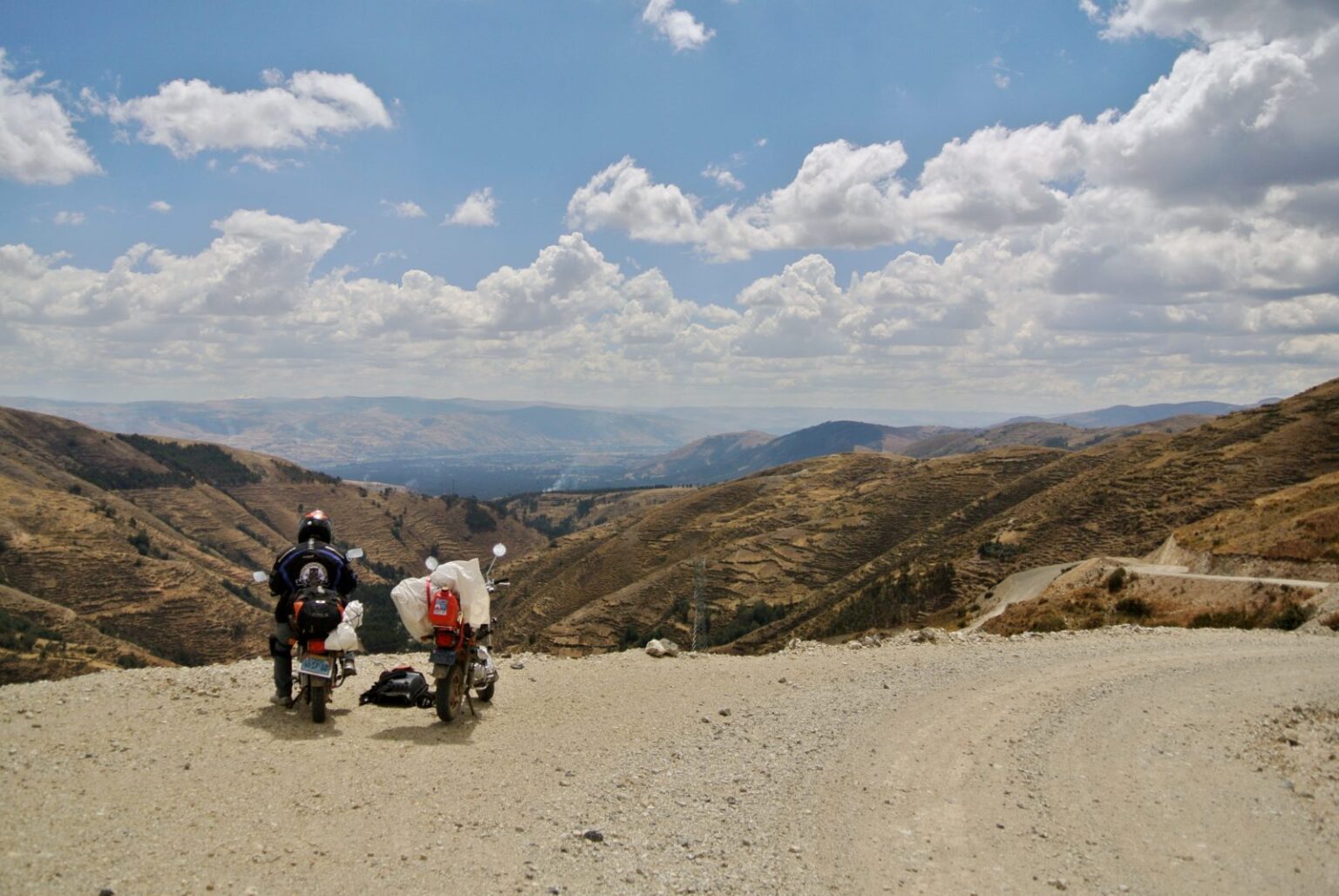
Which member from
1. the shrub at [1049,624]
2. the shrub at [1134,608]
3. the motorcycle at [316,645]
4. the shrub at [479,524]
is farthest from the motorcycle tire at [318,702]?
the shrub at [479,524]

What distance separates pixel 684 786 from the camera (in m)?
7.77

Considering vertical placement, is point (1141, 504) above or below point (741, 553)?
above

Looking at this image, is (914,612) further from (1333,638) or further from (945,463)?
(945,463)

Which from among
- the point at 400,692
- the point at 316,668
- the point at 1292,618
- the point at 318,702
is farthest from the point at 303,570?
the point at 1292,618

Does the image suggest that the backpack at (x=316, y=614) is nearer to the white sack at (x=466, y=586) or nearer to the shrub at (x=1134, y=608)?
the white sack at (x=466, y=586)

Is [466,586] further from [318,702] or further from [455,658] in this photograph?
[318,702]

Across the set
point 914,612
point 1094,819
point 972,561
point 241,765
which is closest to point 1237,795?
point 1094,819

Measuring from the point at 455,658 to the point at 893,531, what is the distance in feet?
234

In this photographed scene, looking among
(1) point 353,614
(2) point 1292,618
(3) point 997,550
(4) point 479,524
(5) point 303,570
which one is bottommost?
(4) point 479,524

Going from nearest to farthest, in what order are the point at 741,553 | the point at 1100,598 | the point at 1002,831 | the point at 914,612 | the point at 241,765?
the point at 1002,831 → the point at 241,765 → the point at 1100,598 → the point at 914,612 → the point at 741,553

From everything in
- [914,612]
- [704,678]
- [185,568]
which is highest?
[704,678]

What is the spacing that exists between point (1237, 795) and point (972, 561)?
45.8m

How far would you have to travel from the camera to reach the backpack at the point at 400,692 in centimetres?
989

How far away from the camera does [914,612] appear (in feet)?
157
